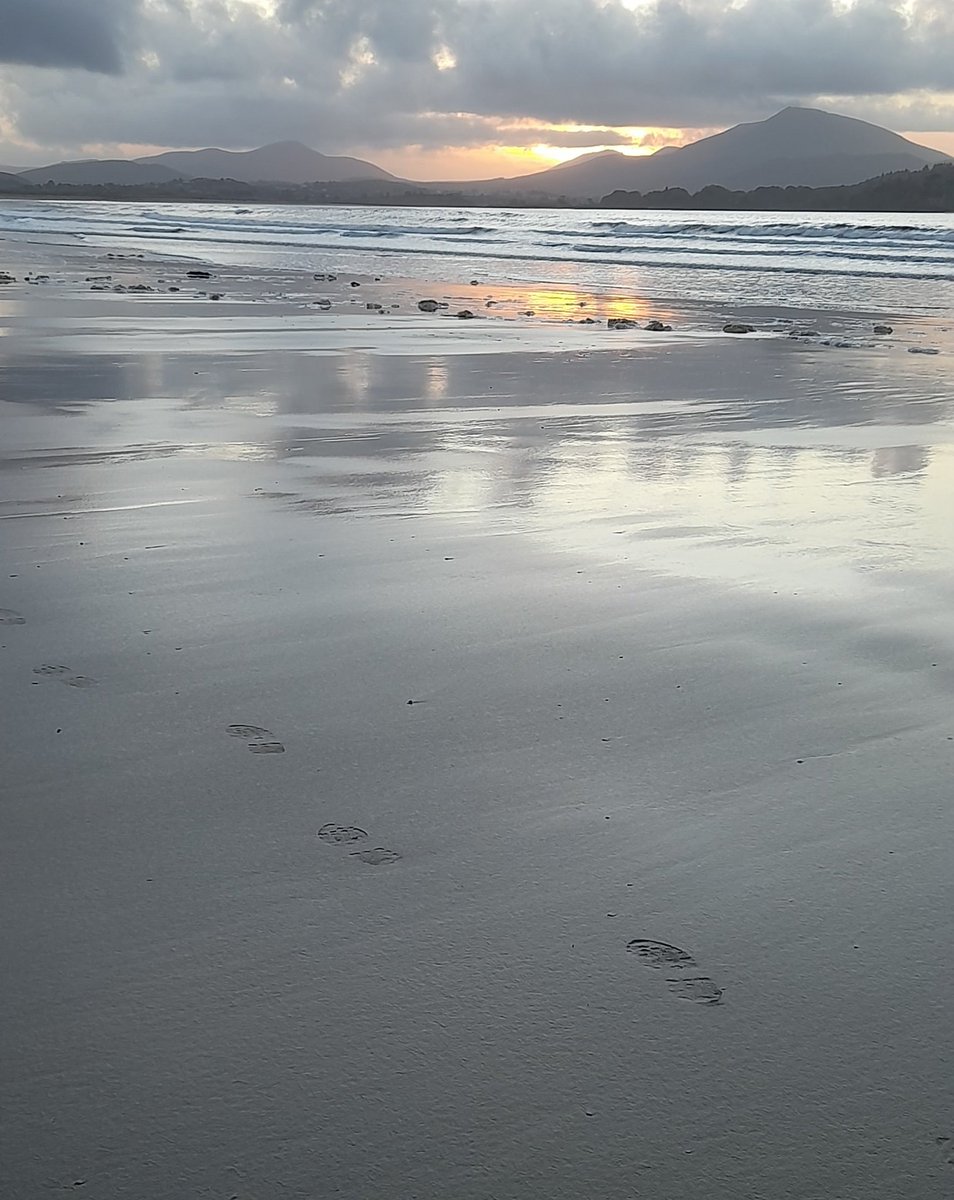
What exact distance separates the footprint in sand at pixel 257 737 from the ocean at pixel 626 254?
15.6 metres

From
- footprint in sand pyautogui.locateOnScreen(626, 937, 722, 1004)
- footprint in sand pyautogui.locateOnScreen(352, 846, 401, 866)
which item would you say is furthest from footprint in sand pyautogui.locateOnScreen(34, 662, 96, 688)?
footprint in sand pyautogui.locateOnScreen(626, 937, 722, 1004)

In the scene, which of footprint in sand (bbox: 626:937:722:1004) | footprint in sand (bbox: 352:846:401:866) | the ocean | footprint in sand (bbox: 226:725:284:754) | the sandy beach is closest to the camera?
the sandy beach

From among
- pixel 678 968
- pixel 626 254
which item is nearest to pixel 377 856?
pixel 678 968

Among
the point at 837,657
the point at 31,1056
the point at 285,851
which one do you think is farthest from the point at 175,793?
the point at 837,657

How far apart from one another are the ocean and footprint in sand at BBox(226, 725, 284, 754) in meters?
15.6

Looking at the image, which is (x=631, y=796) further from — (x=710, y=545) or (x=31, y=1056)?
(x=710, y=545)

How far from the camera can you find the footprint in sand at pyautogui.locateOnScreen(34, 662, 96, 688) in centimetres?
326

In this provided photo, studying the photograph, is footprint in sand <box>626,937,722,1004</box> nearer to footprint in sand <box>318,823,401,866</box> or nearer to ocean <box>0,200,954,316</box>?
footprint in sand <box>318,823,401,866</box>

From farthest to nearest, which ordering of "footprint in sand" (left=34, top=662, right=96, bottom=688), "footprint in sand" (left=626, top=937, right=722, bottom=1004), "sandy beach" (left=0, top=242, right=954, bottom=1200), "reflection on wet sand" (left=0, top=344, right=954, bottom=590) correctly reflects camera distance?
"reflection on wet sand" (left=0, top=344, right=954, bottom=590)
"footprint in sand" (left=34, top=662, right=96, bottom=688)
"footprint in sand" (left=626, top=937, right=722, bottom=1004)
"sandy beach" (left=0, top=242, right=954, bottom=1200)

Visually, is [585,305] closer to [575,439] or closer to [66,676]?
[575,439]

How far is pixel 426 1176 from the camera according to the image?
1675mm

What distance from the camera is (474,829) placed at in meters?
2.58

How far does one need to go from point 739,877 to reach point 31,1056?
4.03 ft

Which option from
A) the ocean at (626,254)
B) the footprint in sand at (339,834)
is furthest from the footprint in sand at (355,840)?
the ocean at (626,254)
